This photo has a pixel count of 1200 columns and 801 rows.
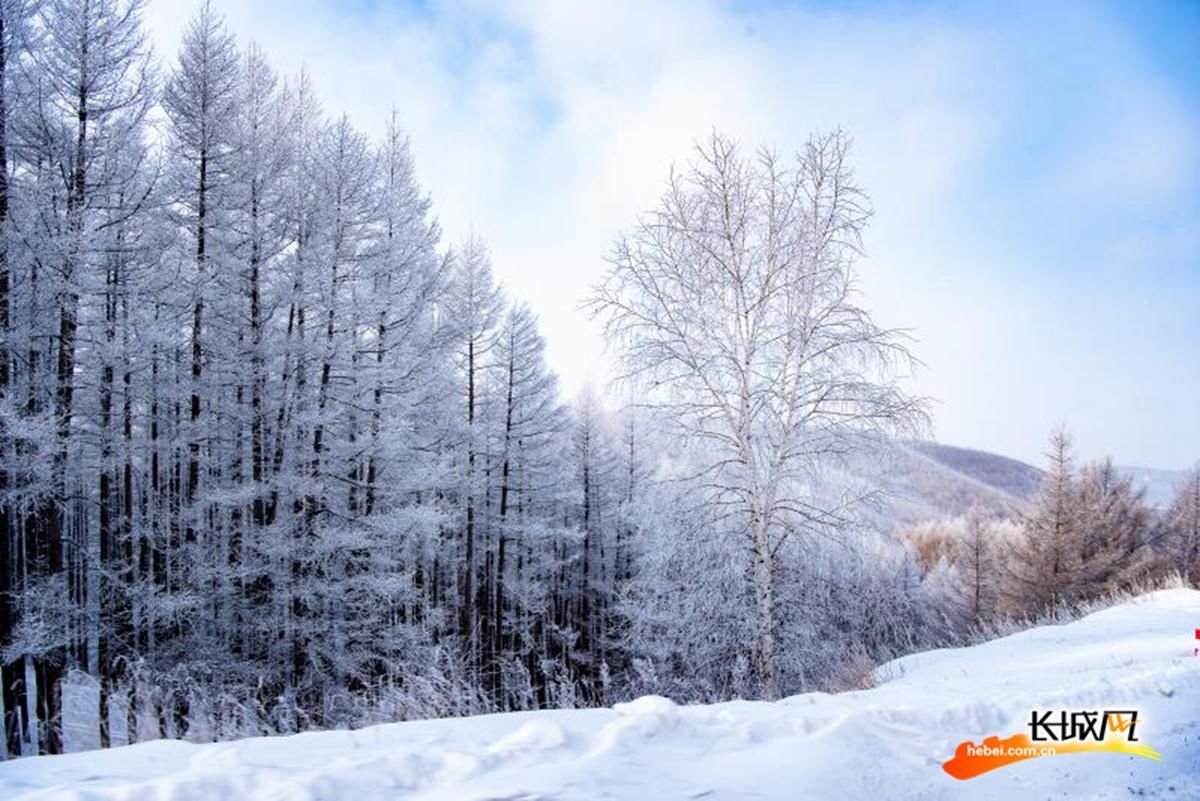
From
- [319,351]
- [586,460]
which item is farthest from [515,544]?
[319,351]

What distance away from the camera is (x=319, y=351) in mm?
10938

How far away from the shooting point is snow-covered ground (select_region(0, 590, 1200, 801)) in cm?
278

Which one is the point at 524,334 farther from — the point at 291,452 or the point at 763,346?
the point at 763,346

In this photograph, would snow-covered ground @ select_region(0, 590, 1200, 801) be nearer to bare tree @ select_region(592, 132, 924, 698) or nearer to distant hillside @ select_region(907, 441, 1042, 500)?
bare tree @ select_region(592, 132, 924, 698)

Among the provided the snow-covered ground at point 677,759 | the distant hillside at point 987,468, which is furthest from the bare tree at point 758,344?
the distant hillside at point 987,468
